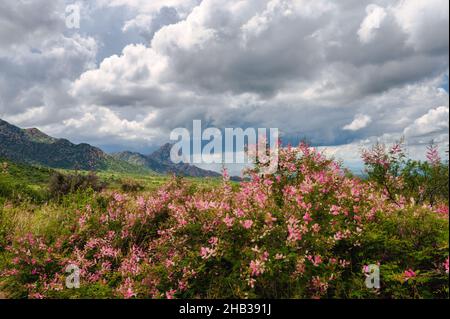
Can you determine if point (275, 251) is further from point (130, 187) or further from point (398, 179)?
point (130, 187)

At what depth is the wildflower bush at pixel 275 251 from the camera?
15.9 feet

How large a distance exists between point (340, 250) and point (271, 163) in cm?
283

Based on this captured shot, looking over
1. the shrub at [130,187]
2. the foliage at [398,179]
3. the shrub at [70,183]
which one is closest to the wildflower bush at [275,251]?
the foliage at [398,179]

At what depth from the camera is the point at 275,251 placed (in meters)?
4.98

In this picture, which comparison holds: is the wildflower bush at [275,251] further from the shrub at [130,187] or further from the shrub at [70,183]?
the shrub at [70,183]

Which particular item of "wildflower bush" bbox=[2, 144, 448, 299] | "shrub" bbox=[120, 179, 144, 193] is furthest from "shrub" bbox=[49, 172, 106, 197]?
"wildflower bush" bbox=[2, 144, 448, 299]

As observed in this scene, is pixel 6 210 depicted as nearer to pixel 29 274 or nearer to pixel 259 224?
pixel 29 274

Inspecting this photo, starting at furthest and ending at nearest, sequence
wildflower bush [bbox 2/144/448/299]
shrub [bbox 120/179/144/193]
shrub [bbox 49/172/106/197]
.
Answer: shrub [bbox 49/172/106/197] → shrub [bbox 120/179/144/193] → wildflower bush [bbox 2/144/448/299]

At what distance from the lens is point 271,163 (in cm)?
781

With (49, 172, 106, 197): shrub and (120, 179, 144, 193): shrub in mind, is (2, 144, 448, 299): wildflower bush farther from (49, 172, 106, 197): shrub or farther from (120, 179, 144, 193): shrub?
(49, 172, 106, 197): shrub

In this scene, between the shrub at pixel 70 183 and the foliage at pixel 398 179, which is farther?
the shrub at pixel 70 183

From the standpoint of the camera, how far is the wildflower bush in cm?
486

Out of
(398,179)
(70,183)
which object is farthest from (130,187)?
(398,179)

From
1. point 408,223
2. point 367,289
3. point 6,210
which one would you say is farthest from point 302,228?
point 6,210
